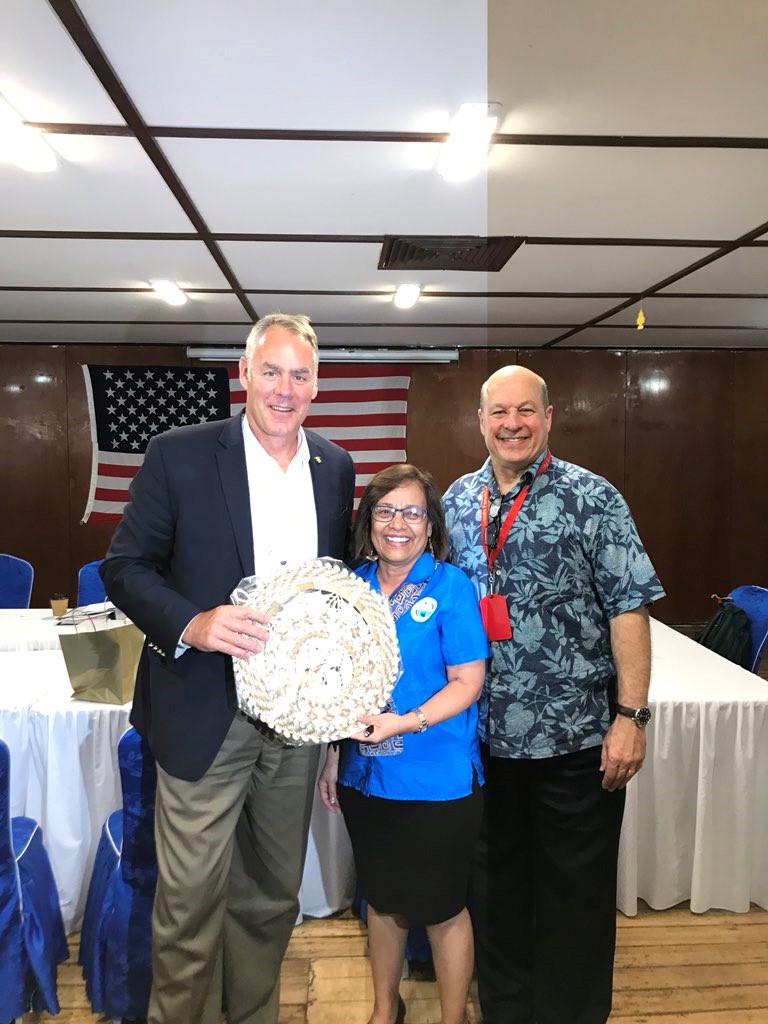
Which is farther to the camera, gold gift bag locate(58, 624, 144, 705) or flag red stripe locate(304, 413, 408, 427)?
flag red stripe locate(304, 413, 408, 427)

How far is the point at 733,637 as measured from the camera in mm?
2887

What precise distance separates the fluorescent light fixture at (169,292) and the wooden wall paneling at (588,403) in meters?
3.08

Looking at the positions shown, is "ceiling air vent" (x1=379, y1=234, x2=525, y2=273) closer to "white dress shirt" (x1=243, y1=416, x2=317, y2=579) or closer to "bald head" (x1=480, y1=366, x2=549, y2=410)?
"bald head" (x1=480, y1=366, x2=549, y2=410)

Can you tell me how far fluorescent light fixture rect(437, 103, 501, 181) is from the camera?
1.81 metres

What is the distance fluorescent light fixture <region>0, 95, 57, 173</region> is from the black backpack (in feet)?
9.86

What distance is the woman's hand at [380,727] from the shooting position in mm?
1260

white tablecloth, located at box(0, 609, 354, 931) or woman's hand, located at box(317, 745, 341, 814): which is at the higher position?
woman's hand, located at box(317, 745, 341, 814)

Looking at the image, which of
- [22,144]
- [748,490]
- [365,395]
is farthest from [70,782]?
[748,490]

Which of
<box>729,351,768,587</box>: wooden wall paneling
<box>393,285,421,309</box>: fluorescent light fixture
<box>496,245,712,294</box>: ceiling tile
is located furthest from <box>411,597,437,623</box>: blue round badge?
<box>729,351,768,587</box>: wooden wall paneling

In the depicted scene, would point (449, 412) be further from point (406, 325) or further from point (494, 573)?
point (494, 573)

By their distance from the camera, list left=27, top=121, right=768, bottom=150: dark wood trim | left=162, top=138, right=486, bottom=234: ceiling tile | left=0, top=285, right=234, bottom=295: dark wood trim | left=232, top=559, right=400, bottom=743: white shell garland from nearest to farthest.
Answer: left=232, top=559, right=400, bottom=743: white shell garland, left=27, top=121, right=768, bottom=150: dark wood trim, left=162, top=138, right=486, bottom=234: ceiling tile, left=0, top=285, right=234, bottom=295: dark wood trim

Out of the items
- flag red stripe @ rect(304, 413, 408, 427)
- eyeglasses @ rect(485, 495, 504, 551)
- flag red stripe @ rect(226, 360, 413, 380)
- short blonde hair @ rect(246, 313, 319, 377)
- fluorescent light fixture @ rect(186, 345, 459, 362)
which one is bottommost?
eyeglasses @ rect(485, 495, 504, 551)

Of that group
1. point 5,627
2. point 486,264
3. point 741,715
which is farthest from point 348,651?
point 5,627

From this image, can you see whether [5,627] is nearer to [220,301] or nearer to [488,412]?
[220,301]
